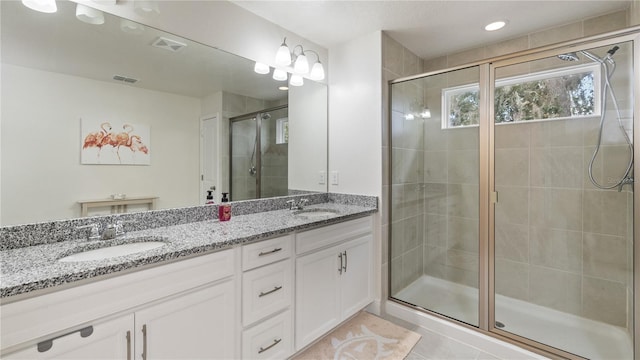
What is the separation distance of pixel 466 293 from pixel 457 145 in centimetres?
128

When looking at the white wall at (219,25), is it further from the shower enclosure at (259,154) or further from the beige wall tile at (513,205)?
the beige wall tile at (513,205)

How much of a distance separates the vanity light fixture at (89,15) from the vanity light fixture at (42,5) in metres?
0.09

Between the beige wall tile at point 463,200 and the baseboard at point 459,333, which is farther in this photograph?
the beige wall tile at point 463,200

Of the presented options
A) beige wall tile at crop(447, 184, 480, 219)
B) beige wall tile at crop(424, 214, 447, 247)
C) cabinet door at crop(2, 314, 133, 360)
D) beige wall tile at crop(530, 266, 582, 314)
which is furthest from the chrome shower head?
cabinet door at crop(2, 314, 133, 360)

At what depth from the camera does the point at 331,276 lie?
1958mm

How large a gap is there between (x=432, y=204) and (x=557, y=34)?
1712 mm

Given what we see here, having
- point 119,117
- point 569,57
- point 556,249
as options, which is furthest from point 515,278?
point 119,117

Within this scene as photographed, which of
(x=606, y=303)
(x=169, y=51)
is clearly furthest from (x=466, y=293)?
(x=169, y=51)

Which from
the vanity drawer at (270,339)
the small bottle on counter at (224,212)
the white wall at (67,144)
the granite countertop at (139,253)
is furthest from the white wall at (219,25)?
the vanity drawer at (270,339)

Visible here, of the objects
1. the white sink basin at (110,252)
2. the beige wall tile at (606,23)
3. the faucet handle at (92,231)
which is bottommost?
the white sink basin at (110,252)

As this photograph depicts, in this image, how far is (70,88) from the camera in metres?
1.40

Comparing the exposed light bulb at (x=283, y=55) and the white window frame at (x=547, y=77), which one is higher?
the exposed light bulb at (x=283, y=55)

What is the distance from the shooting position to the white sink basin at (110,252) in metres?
1.23

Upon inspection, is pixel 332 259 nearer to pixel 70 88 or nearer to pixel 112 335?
pixel 112 335
